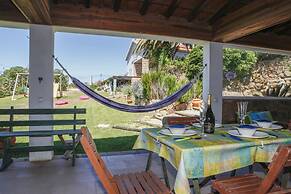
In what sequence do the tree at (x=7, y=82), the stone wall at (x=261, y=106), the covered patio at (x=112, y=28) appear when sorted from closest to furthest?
the covered patio at (x=112, y=28) < the stone wall at (x=261, y=106) < the tree at (x=7, y=82)

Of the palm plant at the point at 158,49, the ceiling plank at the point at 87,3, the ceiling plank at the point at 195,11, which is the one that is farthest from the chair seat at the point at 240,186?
the palm plant at the point at 158,49

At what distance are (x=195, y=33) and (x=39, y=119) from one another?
270cm

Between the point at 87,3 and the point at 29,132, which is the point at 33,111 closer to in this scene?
the point at 29,132

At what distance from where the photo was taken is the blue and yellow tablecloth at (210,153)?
1.34 metres

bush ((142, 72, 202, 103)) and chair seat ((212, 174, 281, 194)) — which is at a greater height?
bush ((142, 72, 202, 103))

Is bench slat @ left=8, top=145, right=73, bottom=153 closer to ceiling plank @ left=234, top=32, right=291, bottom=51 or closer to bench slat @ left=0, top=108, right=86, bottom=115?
bench slat @ left=0, top=108, right=86, bottom=115

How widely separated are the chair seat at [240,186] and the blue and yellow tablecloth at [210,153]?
0.13 metres

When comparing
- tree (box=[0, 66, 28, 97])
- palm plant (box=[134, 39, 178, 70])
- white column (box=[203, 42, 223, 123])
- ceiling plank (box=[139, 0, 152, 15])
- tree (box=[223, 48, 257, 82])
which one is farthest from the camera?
tree (box=[0, 66, 28, 97])

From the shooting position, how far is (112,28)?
332cm

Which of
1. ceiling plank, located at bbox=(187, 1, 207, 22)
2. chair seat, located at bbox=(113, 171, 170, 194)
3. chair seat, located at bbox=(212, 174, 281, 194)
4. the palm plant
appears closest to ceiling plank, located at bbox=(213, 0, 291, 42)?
ceiling plank, located at bbox=(187, 1, 207, 22)

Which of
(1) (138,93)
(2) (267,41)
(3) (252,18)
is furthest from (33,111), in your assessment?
(1) (138,93)

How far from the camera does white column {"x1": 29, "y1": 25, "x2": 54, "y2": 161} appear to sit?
3.07 m

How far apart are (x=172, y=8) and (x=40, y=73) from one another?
6.81 feet

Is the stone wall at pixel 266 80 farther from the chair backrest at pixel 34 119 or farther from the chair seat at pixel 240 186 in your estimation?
the chair seat at pixel 240 186
